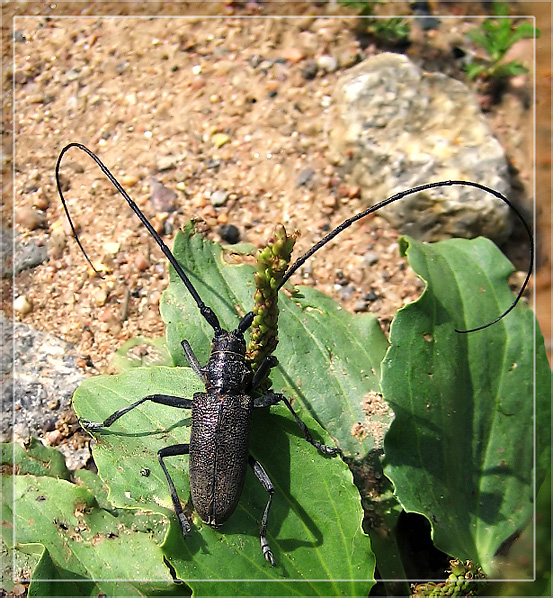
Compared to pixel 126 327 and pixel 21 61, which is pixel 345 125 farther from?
pixel 21 61

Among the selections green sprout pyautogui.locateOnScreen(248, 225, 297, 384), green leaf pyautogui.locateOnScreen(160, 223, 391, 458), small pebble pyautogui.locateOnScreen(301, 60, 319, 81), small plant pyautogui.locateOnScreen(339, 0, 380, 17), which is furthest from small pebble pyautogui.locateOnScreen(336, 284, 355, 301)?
small plant pyautogui.locateOnScreen(339, 0, 380, 17)

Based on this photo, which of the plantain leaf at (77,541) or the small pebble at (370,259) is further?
the small pebble at (370,259)

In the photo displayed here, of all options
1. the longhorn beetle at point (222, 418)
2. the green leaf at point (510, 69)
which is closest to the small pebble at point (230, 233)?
the longhorn beetle at point (222, 418)

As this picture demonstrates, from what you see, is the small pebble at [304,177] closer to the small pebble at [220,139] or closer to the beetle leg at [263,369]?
the small pebble at [220,139]

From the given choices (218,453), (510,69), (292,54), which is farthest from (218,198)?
(510,69)

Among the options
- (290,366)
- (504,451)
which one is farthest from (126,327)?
(504,451)

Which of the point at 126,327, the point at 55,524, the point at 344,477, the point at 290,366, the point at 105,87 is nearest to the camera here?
the point at 344,477

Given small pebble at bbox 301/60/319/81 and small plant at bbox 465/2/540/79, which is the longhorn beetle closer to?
small pebble at bbox 301/60/319/81
